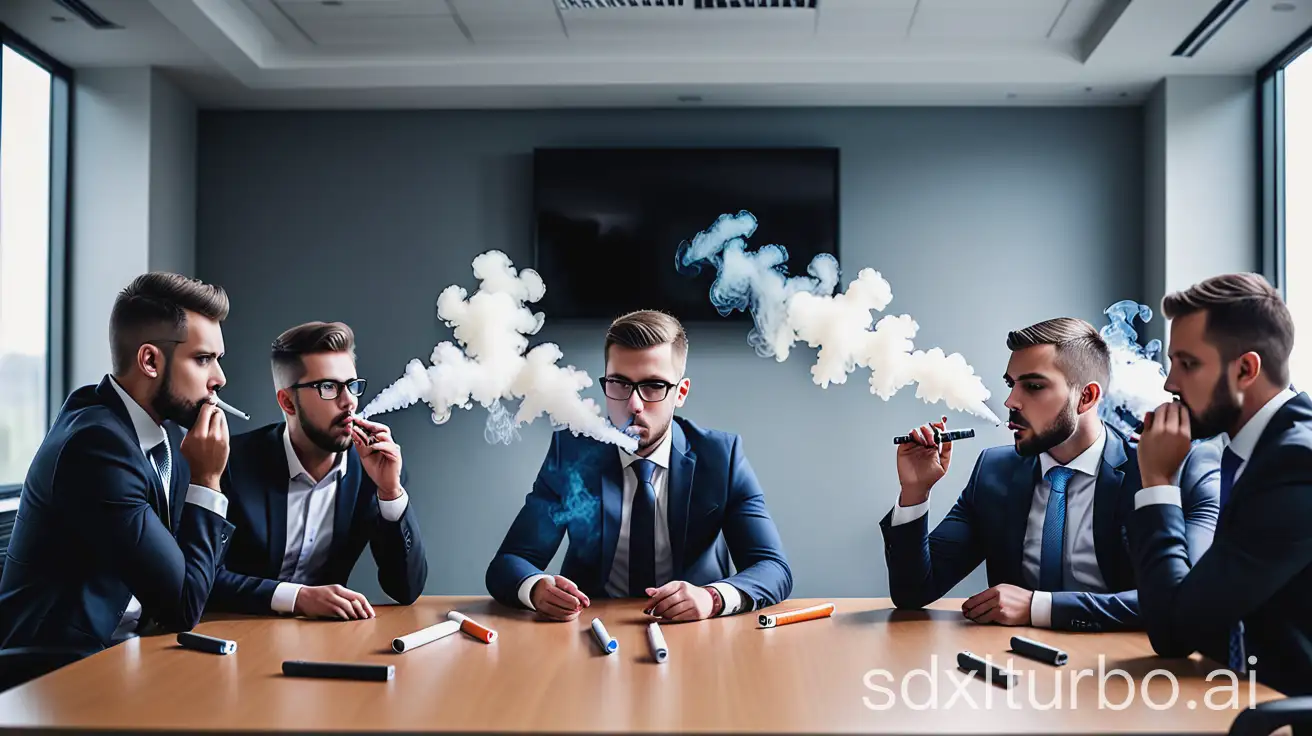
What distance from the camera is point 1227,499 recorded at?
6.61 ft

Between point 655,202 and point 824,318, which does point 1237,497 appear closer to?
point 824,318

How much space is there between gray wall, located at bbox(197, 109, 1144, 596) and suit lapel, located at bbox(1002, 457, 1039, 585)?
7.23ft

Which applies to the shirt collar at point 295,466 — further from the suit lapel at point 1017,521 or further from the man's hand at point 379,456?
the suit lapel at point 1017,521

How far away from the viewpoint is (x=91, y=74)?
452cm

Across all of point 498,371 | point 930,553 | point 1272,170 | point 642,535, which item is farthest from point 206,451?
point 1272,170

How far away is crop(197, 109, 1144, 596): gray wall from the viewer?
483 cm

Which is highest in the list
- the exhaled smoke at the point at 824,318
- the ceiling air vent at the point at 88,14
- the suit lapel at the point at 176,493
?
the ceiling air vent at the point at 88,14

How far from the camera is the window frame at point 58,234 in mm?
4438

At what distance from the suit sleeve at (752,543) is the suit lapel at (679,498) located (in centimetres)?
13

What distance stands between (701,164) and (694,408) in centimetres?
126

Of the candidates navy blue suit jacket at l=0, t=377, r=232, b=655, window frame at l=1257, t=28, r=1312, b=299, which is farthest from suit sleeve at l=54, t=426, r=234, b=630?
window frame at l=1257, t=28, r=1312, b=299

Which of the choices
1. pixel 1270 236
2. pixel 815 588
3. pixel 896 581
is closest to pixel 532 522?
pixel 896 581

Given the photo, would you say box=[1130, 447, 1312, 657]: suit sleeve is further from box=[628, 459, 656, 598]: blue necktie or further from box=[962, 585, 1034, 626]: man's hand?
box=[628, 459, 656, 598]: blue necktie

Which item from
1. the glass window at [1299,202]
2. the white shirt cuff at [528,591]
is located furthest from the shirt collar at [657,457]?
the glass window at [1299,202]
